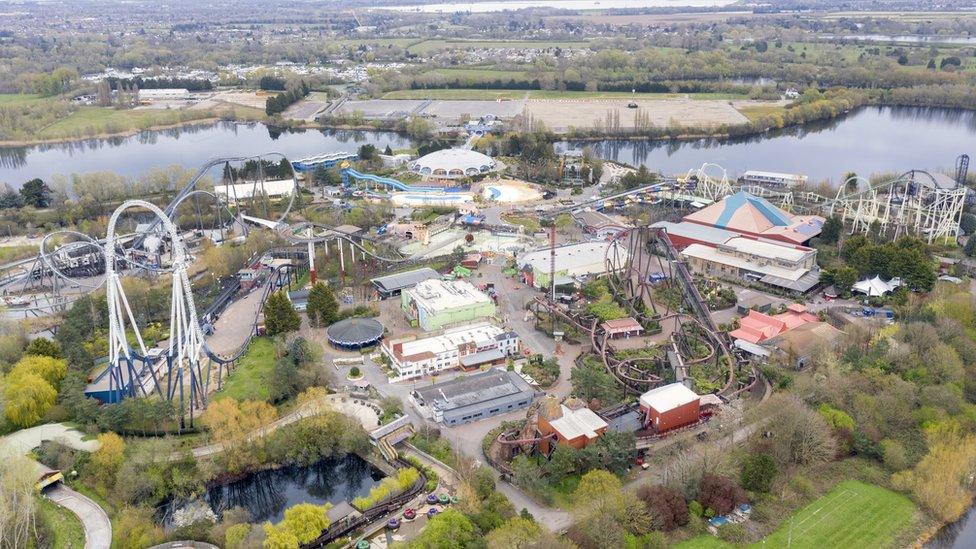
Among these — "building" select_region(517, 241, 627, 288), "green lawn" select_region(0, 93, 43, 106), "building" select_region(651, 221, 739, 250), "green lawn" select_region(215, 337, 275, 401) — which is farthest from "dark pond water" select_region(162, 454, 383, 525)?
"green lawn" select_region(0, 93, 43, 106)

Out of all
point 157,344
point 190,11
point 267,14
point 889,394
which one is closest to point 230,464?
point 157,344

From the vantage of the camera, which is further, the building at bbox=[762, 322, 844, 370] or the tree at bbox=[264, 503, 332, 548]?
the building at bbox=[762, 322, 844, 370]

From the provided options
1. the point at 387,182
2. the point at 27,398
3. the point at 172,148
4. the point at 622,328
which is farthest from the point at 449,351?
the point at 172,148

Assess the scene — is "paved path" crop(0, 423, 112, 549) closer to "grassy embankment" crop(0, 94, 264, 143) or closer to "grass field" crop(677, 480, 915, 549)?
"grass field" crop(677, 480, 915, 549)

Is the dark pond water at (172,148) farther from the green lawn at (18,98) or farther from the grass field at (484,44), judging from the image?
the grass field at (484,44)

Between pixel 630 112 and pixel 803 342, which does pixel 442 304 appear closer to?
pixel 803 342

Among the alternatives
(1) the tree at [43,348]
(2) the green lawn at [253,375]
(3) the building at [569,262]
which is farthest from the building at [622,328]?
(1) the tree at [43,348]
